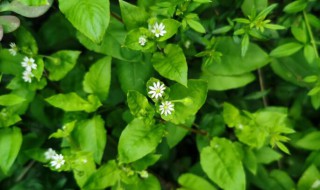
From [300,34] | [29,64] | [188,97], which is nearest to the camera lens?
[188,97]

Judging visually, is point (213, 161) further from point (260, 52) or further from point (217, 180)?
point (260, 52)

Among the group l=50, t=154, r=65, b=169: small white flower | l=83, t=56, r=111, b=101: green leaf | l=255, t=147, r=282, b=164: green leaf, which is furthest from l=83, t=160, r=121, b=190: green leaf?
l=255, t=147, r=282, b=164: green leaf

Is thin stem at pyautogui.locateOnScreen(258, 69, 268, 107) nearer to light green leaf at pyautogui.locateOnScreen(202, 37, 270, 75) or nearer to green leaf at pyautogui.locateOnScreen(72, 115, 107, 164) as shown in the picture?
light green leaf at pyautogui.locateOnScreen(202, 37, 270, 75)

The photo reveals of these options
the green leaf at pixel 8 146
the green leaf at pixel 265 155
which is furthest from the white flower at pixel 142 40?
the green leaf at pixel 265 155

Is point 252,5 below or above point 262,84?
above

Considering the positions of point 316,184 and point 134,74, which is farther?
point 316,184

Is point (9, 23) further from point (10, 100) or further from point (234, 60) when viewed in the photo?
point (234, 60)

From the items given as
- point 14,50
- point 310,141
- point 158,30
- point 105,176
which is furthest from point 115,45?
point 310,141
